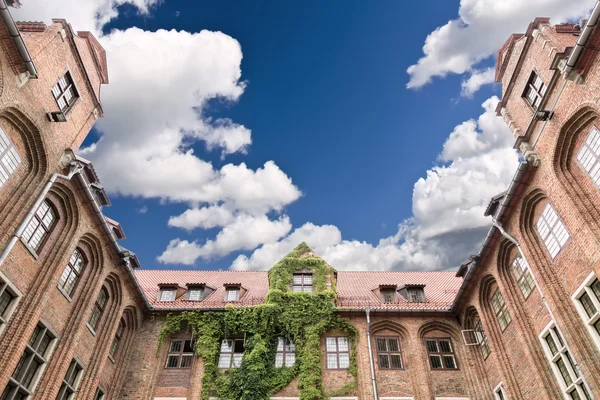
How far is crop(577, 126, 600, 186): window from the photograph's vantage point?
1455 centimetres

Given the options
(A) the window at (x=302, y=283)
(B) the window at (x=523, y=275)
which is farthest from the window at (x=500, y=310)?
(A) the window at (x=302, y=283)

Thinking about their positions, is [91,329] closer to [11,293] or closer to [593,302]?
[11,293]

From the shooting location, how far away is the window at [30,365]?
15227 millimetres

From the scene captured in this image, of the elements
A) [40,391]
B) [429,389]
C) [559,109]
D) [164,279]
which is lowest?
[40,391]

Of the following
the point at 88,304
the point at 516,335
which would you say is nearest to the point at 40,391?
the point at 88,304

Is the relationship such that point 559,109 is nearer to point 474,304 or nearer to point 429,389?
point 474,304

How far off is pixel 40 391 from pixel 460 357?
19739mm

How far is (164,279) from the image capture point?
31.1 meters

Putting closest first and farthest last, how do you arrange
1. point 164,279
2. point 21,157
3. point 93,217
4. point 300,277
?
1. point 21,157
2. point 93,217
3. point 300,277
4. point 164,279

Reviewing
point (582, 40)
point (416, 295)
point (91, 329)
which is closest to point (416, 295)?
point (416, 295)

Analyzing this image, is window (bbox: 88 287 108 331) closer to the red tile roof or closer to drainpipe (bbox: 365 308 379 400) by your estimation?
the red tile roof

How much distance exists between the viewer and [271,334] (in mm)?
23812

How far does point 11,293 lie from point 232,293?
13434 mm

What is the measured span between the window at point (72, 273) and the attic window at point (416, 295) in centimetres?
1777
